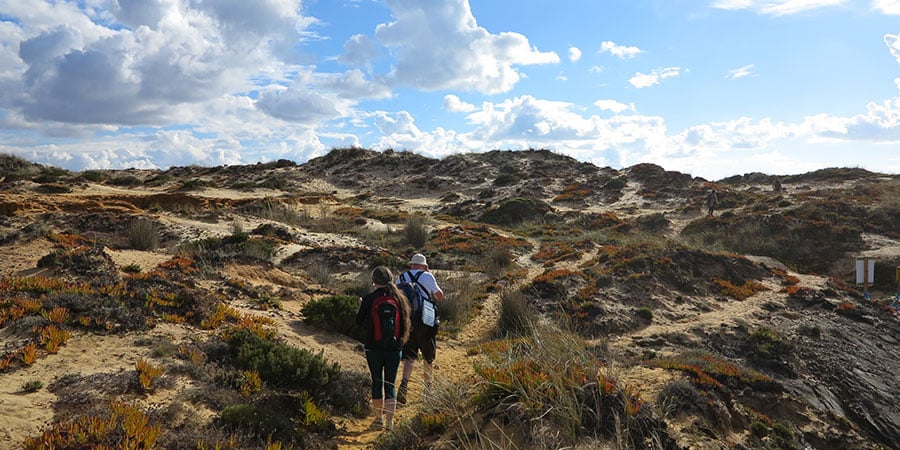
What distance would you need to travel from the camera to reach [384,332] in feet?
17.0

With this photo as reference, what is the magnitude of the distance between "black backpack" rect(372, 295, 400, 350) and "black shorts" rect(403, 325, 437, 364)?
2.42 feet

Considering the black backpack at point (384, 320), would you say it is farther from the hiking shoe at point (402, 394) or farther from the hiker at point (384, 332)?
the hiking shoe at point (402, 394)

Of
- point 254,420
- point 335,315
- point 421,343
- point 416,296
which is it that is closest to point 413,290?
point 416,296

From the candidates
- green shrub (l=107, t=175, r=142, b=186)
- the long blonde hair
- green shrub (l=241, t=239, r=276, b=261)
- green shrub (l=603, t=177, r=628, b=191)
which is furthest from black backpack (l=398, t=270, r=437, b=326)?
green shrub (l=603, t=177, r=628, b=191)

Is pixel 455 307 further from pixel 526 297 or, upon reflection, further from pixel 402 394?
pixel 402 394

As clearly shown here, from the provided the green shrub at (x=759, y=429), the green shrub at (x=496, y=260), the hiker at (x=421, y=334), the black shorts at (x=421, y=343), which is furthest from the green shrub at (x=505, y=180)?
the black shorts at (x=421, y=343)

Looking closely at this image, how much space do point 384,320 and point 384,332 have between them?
0.43 ft

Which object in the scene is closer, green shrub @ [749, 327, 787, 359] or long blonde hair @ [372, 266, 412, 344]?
long blonde hair @ [372, 266, 412, 344]

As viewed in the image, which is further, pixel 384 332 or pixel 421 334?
pixel 421 334

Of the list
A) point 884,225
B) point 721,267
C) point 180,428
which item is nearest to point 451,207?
point 721,267

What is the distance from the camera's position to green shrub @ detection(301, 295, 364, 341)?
29.7 ft

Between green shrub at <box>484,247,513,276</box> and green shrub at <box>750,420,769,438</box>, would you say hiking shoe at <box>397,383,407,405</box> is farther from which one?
green shrub at <box>484,247,513,276</box>

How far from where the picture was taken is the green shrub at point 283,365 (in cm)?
591

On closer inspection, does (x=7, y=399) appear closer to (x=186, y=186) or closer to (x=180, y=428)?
(x=180, y=428)
